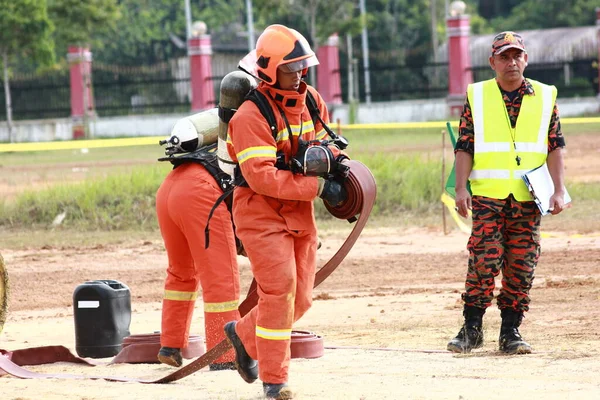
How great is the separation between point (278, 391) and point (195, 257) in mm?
1453

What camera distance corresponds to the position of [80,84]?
40.0 m

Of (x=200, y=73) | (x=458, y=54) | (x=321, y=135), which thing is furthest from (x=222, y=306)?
(x=200, y=73)

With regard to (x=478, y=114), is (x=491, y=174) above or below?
below

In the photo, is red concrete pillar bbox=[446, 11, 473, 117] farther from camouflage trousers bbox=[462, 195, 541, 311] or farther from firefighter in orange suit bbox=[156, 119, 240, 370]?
firefighter in orange suit bbox=[156, 119, 240, 370]

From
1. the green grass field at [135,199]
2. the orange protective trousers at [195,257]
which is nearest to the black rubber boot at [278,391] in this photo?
the orange protective trousers at [195,257]

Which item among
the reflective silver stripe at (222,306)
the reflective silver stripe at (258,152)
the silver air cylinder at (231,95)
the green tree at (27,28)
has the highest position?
the green tree at (27,28)

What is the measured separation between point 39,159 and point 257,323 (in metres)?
22.3

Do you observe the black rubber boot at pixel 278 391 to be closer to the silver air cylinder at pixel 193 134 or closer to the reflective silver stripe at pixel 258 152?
the reflective silver stripe at pixel 258 152

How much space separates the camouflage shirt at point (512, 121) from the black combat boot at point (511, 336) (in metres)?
1.01

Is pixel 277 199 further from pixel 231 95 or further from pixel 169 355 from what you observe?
pixel 169 355

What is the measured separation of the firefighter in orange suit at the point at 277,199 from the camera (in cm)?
623

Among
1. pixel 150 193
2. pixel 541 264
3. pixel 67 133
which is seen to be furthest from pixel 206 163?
pixel 67 133

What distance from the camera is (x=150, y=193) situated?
1791cm

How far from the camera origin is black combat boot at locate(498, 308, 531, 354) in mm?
7535
